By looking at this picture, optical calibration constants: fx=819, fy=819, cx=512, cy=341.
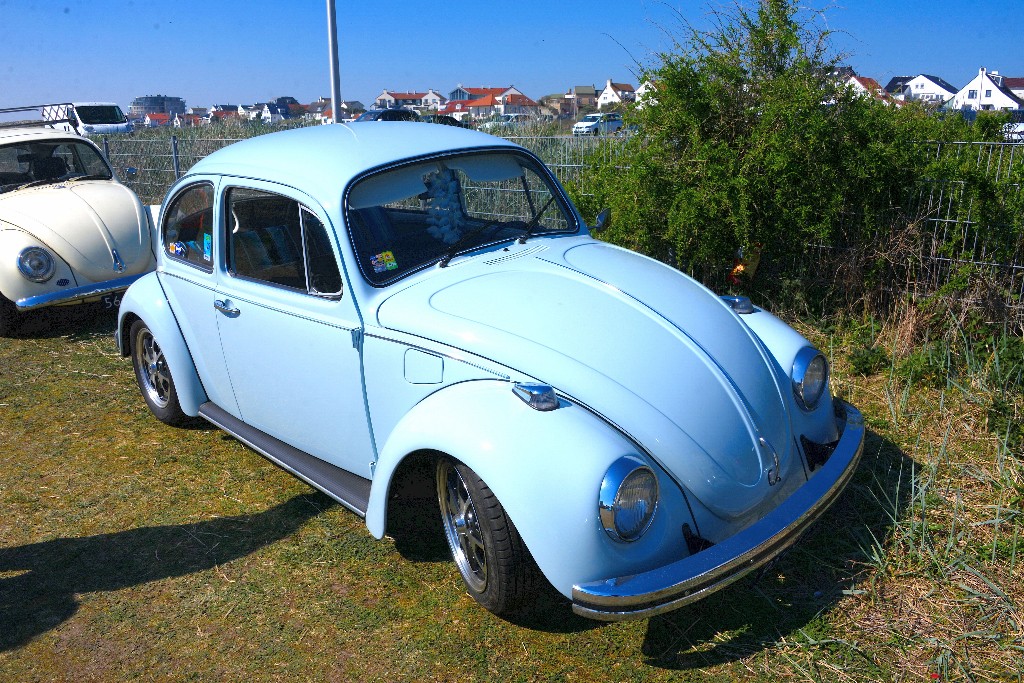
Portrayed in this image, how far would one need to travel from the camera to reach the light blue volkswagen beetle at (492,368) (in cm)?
281

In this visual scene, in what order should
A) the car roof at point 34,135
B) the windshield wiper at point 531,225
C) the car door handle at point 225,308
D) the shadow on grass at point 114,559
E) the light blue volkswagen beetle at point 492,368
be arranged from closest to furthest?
1. the light blue volkswagen beetle at point 492,368
2. the shadow on grass at point 114,559
3. the windshield wiper at point 531,225
4. the car door handle at point 225,308
5. the car roof at point 34,135

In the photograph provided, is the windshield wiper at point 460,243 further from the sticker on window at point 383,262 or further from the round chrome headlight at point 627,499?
→ the round chrome headlight at point 627,499

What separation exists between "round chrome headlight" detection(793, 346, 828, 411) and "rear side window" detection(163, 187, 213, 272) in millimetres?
3043

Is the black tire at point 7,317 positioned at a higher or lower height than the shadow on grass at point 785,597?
lower

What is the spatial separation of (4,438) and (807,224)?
5.75 meters

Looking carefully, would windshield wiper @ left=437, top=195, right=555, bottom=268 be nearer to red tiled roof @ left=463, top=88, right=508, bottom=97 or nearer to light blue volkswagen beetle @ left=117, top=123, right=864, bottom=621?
light blue volkswagen beetle @ left=117, top=123, right=864, bottom=621

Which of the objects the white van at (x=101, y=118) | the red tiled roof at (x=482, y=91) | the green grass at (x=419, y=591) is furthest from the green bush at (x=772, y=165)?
the red tiled roof at (x=482, y=91)

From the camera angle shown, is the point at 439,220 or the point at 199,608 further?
the point at 439,220

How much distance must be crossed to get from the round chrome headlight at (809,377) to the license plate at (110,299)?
19.7 feet

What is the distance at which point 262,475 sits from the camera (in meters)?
4.66

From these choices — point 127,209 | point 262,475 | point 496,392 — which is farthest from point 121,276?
point 496,392

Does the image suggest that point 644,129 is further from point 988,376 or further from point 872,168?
point 988,376

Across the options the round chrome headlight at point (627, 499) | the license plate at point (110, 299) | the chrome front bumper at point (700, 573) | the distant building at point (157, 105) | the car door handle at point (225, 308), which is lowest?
the distant building at point (157, 105)

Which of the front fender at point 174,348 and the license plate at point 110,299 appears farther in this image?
the license plate at point 110,299
